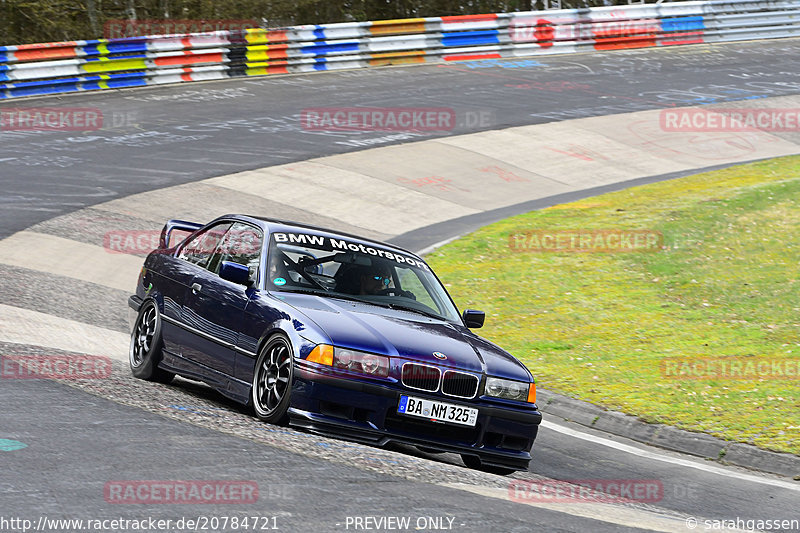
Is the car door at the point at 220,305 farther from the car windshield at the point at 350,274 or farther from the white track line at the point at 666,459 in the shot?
the white track line at the point at 666,459

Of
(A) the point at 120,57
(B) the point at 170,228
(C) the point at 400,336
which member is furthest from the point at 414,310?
(A) the point at 120,57

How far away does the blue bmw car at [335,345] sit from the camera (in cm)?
673

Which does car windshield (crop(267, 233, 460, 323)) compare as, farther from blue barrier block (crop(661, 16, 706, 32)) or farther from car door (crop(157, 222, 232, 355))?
blue barrier block (crop(661, 16, 706, 32))

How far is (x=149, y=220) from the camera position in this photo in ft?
51.9

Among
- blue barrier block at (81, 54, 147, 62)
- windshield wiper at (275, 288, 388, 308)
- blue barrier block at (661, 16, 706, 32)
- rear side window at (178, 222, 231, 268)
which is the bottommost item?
windshield wiper at (275, 288, 388, 308)

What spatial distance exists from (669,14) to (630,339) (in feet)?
77.1

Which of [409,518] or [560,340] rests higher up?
[409,518]

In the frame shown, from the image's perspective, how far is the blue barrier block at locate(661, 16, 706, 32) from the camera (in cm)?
3272

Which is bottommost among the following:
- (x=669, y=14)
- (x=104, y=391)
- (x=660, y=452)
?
(x=660, y=452)

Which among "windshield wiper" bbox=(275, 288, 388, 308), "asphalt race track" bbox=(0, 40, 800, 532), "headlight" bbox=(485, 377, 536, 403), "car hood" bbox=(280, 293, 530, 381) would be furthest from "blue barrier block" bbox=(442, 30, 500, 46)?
"headlight" bbox=(485, 377, 536, 403)

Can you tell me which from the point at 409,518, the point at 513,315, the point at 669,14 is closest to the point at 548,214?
the point at 513,315

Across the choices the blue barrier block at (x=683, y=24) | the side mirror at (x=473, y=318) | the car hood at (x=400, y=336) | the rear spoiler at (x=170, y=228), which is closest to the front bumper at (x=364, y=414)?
the car hood at (x=400, y=336)

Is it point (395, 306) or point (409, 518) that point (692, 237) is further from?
point (409, 518)

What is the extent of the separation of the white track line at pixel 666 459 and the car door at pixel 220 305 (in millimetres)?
3039
